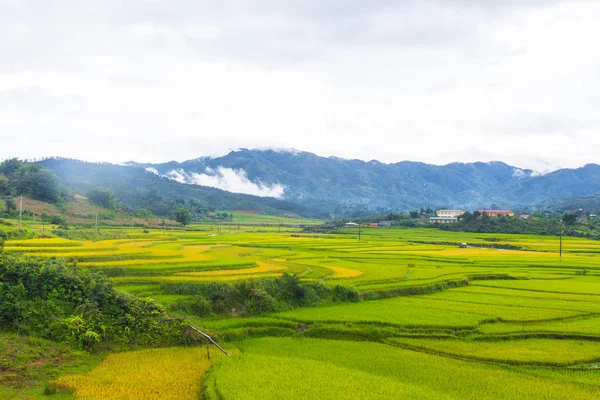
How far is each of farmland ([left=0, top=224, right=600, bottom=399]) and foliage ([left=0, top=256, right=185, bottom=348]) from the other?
1.14 m

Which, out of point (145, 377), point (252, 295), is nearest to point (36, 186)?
point (252, 295)

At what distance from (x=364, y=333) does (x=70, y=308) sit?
37.0 ft

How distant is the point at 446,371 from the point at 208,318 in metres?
9.60

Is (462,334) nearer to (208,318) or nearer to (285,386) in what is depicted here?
(285,386)

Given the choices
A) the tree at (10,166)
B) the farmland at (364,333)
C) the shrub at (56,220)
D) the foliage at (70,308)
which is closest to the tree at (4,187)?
the shrub at (56,220)

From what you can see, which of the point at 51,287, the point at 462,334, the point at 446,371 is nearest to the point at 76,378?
the point at 51,287

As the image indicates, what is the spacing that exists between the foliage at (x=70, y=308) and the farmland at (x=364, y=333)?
1142 mm

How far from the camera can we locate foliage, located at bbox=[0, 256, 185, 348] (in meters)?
15.5

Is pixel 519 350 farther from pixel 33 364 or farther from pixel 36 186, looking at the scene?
pixel 36 186

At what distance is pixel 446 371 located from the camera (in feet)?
43.9

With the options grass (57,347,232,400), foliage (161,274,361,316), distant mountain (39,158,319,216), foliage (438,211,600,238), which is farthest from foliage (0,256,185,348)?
distant mountain (39,158,319,216)

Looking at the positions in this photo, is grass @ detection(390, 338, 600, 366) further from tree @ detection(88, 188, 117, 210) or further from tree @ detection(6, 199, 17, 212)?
tree @ detection(88, 188, 117, 210)

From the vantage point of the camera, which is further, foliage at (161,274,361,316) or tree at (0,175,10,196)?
tree at (0,175,10,196)

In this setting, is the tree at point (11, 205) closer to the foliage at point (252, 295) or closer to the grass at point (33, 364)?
the foliage at point (252, 295)
